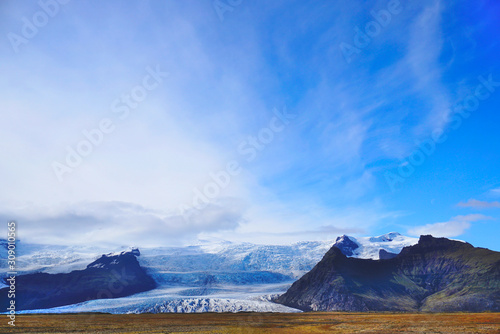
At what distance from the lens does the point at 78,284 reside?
6368 inches

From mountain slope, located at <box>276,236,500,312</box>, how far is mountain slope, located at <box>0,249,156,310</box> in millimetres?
94364

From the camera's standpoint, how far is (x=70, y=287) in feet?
522

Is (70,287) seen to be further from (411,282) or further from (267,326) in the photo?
(411,282)

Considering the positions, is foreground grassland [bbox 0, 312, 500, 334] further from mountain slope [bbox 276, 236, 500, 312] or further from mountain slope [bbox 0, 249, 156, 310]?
mountain slope [bbox 0, 249, 156, 310]

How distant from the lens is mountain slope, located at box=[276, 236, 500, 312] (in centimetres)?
10862

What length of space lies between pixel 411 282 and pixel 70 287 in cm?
16578

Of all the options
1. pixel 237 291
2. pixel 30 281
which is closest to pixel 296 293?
pixel 237 291

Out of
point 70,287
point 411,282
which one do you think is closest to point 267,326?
point 411,282

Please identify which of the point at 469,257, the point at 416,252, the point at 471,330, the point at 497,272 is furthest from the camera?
the point at 416,252

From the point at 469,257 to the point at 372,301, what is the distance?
52744 millimetres

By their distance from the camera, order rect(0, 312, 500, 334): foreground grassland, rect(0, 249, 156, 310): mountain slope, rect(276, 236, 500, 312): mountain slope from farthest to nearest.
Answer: rect(0, 249, 156, 310): mountain slope < rect(276, 236, 500, 312): mountain slope < rect(0, 312, 500, 334): foreground grassland

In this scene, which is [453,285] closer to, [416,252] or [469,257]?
[469,257]

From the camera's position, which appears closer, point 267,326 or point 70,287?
point 267,326

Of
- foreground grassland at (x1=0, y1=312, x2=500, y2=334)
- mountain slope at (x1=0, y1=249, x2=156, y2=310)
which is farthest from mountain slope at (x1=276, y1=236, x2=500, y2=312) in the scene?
mountain slope at (x1=0, y1=249, x2=156, y2=310)
